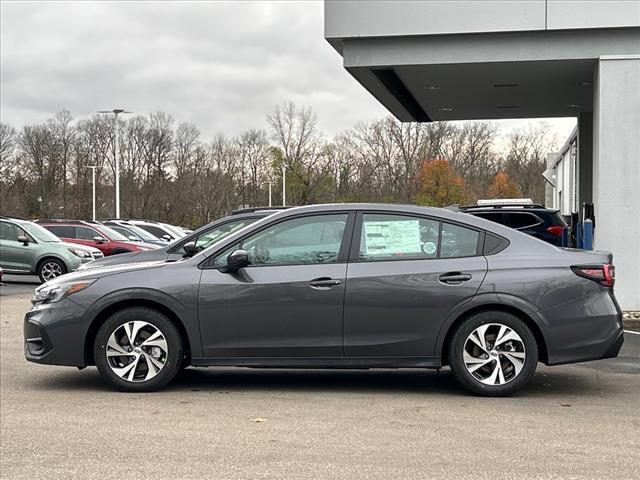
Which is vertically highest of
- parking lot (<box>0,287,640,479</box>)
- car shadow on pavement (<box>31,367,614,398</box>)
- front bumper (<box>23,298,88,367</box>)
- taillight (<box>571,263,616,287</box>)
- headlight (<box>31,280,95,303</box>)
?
taillight (<box>571,263,616,287</box>)

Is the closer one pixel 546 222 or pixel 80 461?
pixel 80 461

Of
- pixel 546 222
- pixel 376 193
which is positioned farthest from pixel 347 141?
pixel 546 222

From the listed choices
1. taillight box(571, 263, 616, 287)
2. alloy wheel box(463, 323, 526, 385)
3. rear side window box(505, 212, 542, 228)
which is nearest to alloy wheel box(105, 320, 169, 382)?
alloy wheel box(463, 323, 526, 385)

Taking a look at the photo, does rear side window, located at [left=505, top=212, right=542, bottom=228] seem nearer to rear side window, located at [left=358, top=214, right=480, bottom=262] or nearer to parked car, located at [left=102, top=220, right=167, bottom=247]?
rear side window, located at [left=358, top=214, right=480, bottom=262]

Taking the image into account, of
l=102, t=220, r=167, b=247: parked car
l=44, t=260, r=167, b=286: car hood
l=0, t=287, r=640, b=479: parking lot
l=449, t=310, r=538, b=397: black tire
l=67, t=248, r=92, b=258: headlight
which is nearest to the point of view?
l=0, t=287, r=640, b=479: parking lot

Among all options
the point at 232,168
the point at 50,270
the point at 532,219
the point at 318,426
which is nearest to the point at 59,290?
the point at 318,426

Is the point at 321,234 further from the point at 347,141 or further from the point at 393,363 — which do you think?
the point at 347,141

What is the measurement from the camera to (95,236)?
24.6 metres

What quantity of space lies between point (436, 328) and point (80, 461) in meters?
3.05

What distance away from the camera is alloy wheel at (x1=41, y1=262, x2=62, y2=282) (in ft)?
67.8

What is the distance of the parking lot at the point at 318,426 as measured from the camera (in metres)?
5.16

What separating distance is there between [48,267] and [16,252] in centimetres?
89

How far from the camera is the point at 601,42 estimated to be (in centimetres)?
1418

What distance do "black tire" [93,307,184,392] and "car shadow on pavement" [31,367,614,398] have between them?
237mm
